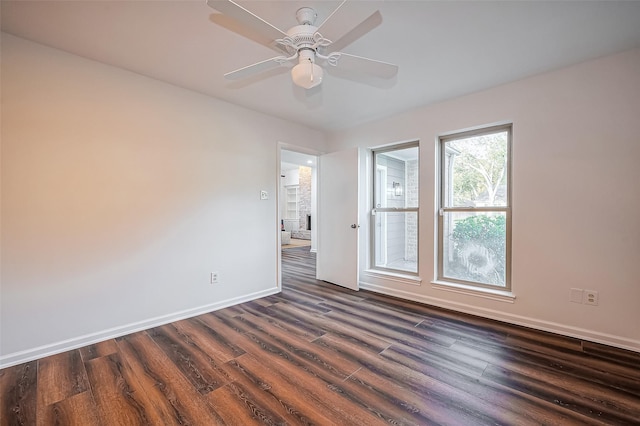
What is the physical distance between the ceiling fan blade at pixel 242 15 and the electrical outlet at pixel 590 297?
315cm

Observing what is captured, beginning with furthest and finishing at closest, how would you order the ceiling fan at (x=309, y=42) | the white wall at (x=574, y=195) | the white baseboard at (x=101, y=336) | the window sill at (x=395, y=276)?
the window sill at (x=395, y=276), the white wall at (x=574, y=195), the white baseboard at (x=101, y=336), the ceiling fan at (x=309, y=42)

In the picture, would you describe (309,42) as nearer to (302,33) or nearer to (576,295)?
(302,33)

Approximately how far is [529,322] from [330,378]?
6.84ft

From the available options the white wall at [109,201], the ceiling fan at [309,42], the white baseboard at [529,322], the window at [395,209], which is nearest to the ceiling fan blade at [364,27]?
the ceiling fan at [309,42]

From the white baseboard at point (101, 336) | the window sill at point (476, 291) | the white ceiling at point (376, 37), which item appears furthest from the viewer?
the window sill at point (476, 291)

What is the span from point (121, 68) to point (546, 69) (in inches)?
151

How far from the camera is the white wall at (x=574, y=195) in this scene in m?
2.20

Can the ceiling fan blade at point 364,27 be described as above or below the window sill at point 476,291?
above

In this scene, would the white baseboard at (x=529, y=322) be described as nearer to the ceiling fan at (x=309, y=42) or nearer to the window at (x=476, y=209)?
the window at (x=476, y=209)

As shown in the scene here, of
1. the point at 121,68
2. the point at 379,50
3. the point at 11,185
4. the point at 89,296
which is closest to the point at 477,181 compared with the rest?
the point at 379,50

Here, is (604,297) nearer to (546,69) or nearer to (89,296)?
(546,69)

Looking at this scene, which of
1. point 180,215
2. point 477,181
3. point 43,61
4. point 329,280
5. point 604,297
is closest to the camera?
point 43,61

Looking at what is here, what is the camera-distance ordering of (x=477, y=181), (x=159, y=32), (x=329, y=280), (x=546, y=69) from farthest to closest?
(x=329, y=280) → (x=477, y=181) → (x=546, y=69) → (x=159, y=32)

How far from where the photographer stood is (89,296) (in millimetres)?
2326
